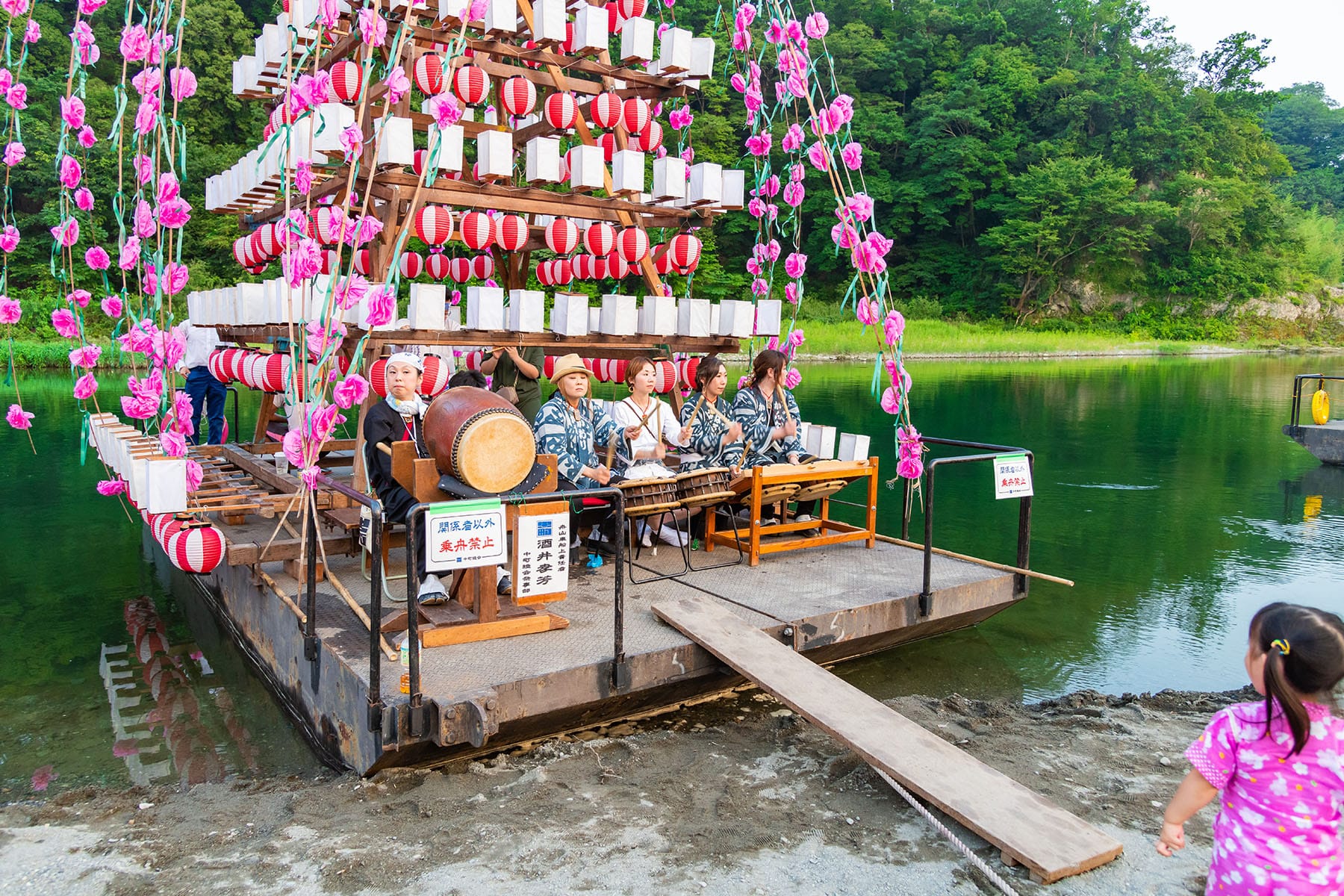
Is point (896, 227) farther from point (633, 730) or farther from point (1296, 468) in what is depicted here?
point (633, 730)

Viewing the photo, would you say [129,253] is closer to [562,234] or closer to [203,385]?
[562,234]

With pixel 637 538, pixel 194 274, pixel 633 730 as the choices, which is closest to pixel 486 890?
pixel 633 730

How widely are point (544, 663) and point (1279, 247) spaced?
194 feet

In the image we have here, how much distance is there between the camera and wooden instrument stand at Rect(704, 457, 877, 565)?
21.9 ft

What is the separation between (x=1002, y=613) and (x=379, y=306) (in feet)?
18.0

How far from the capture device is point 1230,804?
2650 millimetres

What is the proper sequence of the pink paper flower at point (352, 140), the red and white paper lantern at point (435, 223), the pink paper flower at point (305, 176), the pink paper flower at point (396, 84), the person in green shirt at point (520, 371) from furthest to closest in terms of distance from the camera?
the person in green shirt at point (520, 371) < the red and white paper lantern at point (435, 223) < the pink paper flower at point (396, 84) < the pink paper flower at point (305, 176) < the pink paper flower at point (352, 140)

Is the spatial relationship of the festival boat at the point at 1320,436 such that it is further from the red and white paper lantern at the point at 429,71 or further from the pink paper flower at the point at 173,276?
the pink paper flower at the point at 173,276

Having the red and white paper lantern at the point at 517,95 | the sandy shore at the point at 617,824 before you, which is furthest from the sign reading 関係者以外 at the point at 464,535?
the red and white paper lantern at the point at 517,95

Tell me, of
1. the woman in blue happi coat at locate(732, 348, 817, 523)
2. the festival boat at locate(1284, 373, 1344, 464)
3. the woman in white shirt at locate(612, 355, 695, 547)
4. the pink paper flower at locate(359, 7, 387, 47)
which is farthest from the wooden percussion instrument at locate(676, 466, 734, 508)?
the festival boat at locate(1284, 373, 1344, 464)

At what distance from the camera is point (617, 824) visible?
4.06 m

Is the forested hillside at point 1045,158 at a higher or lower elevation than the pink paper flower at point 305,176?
higher

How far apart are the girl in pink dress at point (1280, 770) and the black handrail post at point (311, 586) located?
377 cm

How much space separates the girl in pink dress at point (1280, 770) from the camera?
7.91 ft
